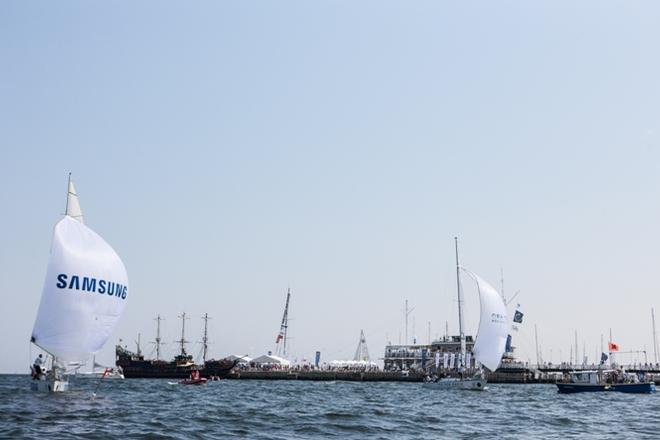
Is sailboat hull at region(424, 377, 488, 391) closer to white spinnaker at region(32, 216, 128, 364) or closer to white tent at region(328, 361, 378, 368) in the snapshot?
white spinnaker at region(32, 216, 128, 364)

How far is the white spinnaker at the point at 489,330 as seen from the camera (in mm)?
74250

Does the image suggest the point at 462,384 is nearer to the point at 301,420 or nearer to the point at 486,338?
the point at 486,338

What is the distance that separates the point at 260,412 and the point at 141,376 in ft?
Result: 320

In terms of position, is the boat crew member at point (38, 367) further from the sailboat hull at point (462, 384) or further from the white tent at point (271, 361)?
the white tent at point (271, 361)

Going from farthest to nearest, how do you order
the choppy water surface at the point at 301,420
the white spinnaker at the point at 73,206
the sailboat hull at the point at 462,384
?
the sailboat hull at the point at 462,384 < the white spinnaker at the point at 73,206 < the choppy water surface at the point at 301,420

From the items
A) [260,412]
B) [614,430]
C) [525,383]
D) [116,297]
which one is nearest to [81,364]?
[116,297]

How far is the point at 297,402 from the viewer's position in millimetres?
51219

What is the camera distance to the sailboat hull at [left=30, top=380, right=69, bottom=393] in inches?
1855

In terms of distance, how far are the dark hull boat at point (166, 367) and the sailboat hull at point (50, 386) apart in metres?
74.5

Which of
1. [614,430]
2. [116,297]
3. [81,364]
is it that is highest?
[116,297]

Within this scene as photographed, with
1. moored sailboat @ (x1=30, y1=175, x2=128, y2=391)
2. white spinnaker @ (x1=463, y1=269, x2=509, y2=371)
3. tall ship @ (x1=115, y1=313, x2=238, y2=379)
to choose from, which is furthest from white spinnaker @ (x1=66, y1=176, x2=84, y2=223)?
tall ship @ (x1=115, y1=313, x2=238, y2=379)

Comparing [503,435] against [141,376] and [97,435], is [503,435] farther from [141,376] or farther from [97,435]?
[141,376]

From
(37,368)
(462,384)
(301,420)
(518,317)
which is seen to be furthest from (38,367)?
(518,317)

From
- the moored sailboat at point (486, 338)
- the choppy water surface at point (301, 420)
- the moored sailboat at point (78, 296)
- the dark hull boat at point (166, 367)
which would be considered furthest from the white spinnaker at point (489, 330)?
the dark hull boat at point (166, 367)
